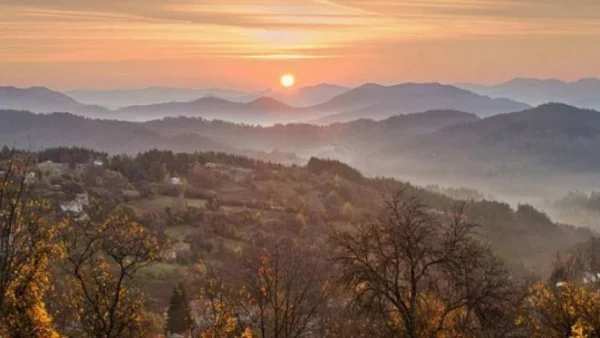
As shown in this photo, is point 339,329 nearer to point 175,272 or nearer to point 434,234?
point 434,234

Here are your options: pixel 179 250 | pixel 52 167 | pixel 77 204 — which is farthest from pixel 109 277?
pixel 52 167

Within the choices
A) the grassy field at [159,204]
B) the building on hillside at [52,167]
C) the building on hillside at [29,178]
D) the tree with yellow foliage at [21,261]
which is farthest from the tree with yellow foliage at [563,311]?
the building on hillside at [52,167]

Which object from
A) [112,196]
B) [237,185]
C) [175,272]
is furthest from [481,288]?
[237,185]

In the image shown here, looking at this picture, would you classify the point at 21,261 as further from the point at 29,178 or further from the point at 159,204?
the point at 159,204

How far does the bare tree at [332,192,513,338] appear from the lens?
2255 cm

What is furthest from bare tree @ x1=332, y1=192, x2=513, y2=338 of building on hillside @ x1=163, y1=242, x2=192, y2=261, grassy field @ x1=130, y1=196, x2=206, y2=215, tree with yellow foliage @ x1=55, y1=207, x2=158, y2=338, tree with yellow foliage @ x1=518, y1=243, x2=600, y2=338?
grassy field @ x1=130, y1=196, x2=206, y2=215

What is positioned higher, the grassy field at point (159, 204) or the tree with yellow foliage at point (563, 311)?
the grassy field at point (159, 204)

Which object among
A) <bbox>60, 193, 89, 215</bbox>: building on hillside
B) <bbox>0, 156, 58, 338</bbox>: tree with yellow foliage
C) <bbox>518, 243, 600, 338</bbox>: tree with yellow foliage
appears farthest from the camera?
<bbox>60, 193, 89, 215</bbox>: building on hillside

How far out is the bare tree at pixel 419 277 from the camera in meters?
22.5

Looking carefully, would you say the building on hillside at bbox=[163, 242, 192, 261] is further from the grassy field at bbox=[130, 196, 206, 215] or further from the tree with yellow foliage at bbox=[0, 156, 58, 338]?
the tree with yellow foliage at bbox=[0, 156, 58, 338]

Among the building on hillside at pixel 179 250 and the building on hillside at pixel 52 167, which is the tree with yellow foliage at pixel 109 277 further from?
the building on hillside at pixel 52 167

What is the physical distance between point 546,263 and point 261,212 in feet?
235

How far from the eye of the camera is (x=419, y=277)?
22.8 metres

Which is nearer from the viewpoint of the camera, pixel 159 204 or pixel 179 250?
pixel 179 250
